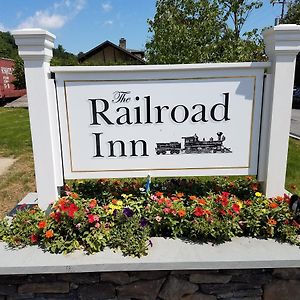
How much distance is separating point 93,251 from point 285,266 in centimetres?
130

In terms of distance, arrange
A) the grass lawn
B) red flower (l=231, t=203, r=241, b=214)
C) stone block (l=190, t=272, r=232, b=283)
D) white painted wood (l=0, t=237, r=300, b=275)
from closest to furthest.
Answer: white painted wood (l=0, t=237, r=300, b=275) < stone block (l=190, t=272, r=232, b=283) < red flower (l=231, t=203, r=241, b=214) < the grass lawn

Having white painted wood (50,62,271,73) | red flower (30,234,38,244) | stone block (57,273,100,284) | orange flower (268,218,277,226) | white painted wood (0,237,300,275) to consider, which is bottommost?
stone block (57,273,100,284)

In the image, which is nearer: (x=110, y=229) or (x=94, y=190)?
(x=110, y=229)

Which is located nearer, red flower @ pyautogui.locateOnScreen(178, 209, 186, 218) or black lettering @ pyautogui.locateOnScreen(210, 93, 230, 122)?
red flower @ pyautogui.locateOnScreen(178, 209, 186, 218)

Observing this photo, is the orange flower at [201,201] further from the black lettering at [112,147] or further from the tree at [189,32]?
the tree at [189,32]

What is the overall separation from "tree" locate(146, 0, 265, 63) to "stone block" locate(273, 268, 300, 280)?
4.07 meters

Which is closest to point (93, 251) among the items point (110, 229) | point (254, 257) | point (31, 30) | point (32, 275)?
point (110, 229)

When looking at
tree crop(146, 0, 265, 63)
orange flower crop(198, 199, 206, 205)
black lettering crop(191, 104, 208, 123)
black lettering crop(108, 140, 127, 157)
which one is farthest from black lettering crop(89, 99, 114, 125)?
tree crop(146, 0, 265, 63)

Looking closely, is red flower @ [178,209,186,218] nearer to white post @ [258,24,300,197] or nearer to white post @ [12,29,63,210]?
white post @ [258,24,300,197]

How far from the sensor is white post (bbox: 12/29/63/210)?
7.39 ft

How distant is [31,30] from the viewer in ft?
7.27

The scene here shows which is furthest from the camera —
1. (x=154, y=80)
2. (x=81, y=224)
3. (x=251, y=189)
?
(x=251, y=189)

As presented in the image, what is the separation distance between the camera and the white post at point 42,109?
7.39ft

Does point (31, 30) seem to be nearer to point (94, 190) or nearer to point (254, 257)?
point (94, 190)
